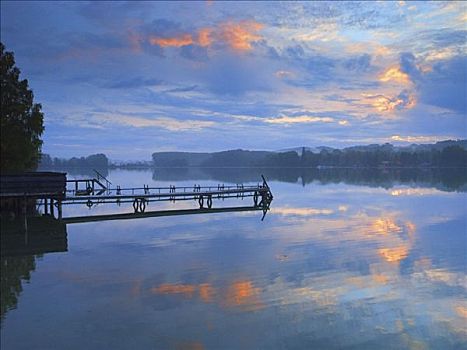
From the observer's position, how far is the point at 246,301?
16.9 meters

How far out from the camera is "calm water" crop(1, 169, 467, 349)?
44.5ft

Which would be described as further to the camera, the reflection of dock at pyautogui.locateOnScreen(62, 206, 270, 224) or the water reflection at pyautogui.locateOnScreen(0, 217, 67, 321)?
the reflection of dock at pyautogui.locateOnScreen(62, 206, 270, 224)

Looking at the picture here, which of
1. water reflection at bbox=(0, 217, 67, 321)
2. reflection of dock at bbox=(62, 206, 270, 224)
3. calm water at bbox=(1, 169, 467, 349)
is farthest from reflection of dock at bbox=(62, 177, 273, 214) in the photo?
calm water at bbox=(1, 169, 467, 349)

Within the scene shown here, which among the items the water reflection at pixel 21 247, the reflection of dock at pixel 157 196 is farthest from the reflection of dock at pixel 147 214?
the water reflection at pixel 21 247

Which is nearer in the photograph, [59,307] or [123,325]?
[123,325]

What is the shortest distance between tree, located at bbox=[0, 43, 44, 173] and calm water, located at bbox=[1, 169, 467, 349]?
8.43 m

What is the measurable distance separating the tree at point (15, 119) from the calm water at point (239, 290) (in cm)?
843

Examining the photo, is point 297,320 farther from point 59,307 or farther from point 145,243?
Result: point 145,243

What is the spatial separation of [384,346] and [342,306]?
3.52 m

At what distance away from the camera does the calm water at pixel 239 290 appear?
13578 millimetres

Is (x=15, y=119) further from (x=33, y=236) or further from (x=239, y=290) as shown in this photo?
(x=239, y=290)

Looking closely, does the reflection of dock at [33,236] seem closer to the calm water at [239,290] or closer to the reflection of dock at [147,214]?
the calm water at [239,290]

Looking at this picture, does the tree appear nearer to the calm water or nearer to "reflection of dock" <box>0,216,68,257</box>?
"reflection of dock" <box>0,216,68,257</box>

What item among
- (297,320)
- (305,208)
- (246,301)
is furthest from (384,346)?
(305,208)
